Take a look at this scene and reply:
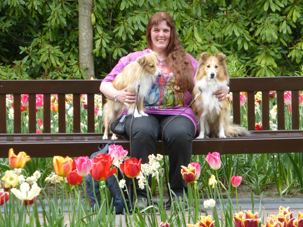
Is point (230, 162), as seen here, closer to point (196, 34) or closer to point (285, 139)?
point (285, 139)

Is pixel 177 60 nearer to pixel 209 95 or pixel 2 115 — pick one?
pixel 209 95

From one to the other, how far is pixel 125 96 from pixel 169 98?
1.10 feet

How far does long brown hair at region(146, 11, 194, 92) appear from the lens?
3.21 metres

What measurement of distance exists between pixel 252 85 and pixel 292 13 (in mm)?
3455

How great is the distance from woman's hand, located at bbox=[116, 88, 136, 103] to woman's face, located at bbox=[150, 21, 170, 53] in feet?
1.51

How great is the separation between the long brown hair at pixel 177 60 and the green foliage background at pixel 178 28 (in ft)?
8.39

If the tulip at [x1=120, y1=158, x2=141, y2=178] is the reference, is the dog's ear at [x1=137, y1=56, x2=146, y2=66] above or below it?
above

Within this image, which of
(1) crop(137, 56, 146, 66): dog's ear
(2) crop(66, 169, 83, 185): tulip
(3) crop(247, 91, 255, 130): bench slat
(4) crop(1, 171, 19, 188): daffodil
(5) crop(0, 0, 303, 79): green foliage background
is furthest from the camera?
(5) crop(0, 0, 303, 79): green foliage background

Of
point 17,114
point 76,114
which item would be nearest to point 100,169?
point 76,114

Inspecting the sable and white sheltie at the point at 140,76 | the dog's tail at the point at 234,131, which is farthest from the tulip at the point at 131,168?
the dog's tail at the point at 234,131

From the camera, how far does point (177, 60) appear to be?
325cm

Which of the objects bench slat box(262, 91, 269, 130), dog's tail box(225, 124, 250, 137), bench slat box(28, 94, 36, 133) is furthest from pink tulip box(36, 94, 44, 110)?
bench slat box(262, 91, 269, 130)

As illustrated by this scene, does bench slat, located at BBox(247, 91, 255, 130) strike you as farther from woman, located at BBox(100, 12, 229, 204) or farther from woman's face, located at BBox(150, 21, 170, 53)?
woman's face, located at BBox(150, 21, 170, 53)

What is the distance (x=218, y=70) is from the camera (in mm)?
3234
